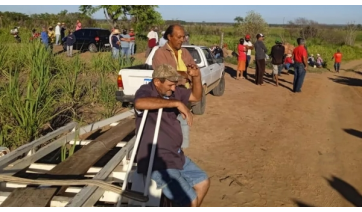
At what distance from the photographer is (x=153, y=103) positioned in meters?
3.00

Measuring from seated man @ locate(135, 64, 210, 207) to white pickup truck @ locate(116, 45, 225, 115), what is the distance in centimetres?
484

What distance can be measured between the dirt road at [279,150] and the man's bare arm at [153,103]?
1.90 metres

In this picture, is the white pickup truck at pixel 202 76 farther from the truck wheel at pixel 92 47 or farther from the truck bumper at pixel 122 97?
the truck wheel at pixel 92 47

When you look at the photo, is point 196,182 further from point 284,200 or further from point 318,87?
point 318,87

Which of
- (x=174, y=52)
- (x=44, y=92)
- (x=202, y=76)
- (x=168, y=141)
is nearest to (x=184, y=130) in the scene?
(x=174, y=52)

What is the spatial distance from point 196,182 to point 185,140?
1.21 meters

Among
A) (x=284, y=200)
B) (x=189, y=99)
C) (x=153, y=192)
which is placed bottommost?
(x=284, y=200)

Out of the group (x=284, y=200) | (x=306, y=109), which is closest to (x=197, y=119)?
(x=306, y=109)

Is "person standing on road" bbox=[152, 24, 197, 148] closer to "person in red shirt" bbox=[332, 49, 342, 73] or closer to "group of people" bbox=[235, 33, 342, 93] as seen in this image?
"group of people" bbox=[235, 33, 342, 93]

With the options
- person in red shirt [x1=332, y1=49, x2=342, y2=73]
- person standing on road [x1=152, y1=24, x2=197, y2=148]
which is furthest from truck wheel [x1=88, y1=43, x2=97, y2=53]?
person standing on road [x1=152, y1=24, x2=197, y2=148]

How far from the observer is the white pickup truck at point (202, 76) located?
8156 mm

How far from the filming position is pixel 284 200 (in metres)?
4.64

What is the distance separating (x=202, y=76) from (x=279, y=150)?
9.34 feet

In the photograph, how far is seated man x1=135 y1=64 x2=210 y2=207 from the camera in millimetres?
3059
